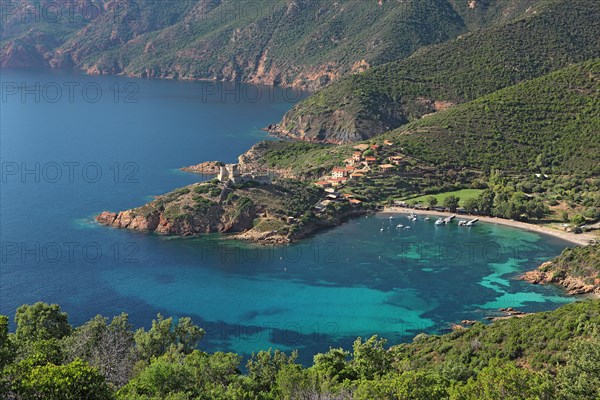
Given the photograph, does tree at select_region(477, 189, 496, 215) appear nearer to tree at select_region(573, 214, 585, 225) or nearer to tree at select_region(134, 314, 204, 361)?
tree at select_region(573, 214, 585, 225)

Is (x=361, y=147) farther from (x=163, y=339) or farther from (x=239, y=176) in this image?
(x=163, y=339)

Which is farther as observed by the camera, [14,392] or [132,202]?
[132,202]

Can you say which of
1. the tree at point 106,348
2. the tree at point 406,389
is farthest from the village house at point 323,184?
the tree at point 406,389

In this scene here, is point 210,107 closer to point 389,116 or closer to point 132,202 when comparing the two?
point 389,116

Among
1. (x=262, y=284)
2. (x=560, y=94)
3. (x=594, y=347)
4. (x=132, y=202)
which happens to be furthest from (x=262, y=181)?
(x=594, y=347)

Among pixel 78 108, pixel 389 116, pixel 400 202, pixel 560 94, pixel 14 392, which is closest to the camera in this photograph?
pixel 14 392

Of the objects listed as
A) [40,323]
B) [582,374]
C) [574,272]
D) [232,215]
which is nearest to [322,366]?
[582,374]

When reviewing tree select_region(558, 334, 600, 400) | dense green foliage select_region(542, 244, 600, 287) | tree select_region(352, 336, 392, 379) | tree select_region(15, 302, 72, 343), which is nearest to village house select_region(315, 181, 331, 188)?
dense green foliage select_region(542, 244, 600, 287)
